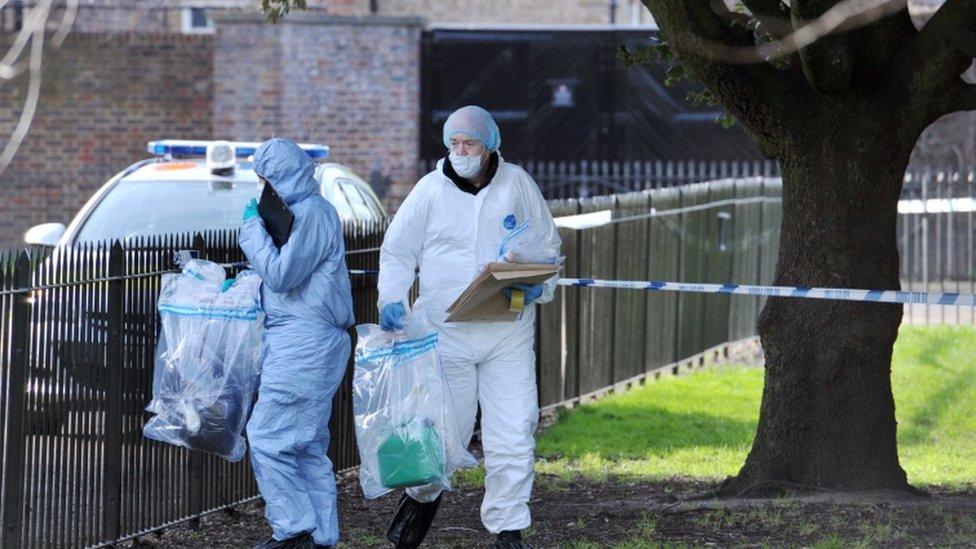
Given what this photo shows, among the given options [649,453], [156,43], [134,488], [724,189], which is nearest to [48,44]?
[156,43]

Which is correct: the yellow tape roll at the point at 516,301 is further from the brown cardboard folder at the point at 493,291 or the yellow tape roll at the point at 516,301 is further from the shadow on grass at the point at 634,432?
the shadow on grass at the point at 634,432

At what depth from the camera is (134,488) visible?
735 cm

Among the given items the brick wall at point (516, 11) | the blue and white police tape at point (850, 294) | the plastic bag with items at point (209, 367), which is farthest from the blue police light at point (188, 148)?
the brick wall at point (516, 11)

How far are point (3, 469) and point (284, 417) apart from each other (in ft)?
3.52

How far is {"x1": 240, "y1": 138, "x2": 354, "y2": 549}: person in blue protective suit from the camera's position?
662cm

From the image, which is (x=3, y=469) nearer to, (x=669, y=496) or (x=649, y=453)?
(x=669, y=496)

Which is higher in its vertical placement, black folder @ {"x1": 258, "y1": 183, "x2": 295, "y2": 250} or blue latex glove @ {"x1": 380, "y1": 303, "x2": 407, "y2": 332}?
black folder @ {"x1": 258, "y1": 183, "x2": 295, "y2": 250}

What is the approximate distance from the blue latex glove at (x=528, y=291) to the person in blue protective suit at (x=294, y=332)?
0.66m

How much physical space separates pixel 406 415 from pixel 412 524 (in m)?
0.58

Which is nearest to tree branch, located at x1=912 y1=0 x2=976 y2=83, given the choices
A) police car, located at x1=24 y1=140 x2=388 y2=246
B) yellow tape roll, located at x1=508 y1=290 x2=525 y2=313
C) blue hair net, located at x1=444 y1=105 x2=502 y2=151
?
blue hair net, located at x1=444 y1=105 x2=502 y2=151

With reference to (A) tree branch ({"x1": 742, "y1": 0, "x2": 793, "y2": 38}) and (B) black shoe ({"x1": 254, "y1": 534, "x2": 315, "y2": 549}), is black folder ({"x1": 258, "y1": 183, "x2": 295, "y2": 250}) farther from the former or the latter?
(A) tree branch ({"x1": 742, "y1": 0, "x2": 793, "y2": 38})

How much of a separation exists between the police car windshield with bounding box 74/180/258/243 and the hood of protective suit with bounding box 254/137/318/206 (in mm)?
3600

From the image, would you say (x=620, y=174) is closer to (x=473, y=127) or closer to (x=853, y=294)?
(x=853, y=294)

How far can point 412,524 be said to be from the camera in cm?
700
